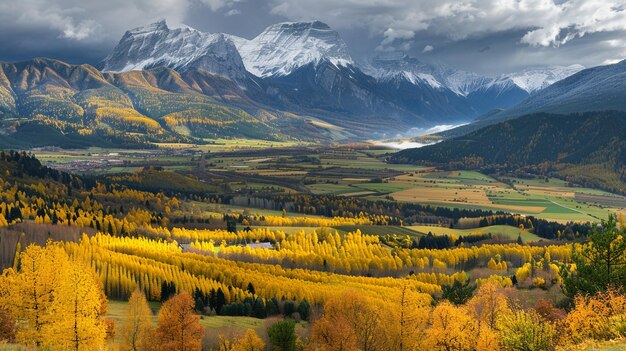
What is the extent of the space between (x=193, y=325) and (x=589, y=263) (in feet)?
222

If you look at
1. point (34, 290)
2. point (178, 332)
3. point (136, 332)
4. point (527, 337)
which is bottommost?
point (136, 332)

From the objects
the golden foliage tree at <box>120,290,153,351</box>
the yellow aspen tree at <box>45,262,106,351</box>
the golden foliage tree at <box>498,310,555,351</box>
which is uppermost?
the yellow aspen tree at <box>45,262,106,351</box>

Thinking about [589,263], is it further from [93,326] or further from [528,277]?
[528,277]

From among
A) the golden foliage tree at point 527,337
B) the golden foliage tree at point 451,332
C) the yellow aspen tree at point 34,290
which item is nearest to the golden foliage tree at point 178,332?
the yellow aspen tree at point 34,290

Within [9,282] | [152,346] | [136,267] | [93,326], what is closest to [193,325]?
[152,346]

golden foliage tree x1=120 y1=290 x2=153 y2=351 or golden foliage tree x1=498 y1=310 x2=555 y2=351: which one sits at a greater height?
golden foliage tree x1=498 y1=310 x2=555 y2=351

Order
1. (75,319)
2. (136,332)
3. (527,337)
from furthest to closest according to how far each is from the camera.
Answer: (136,332) < (75,319) < (527,337)

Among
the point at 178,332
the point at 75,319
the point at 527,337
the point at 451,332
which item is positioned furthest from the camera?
the point at 178,332

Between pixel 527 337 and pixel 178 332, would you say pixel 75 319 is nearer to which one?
pixel 178 332

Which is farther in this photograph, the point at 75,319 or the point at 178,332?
the point at 178,332

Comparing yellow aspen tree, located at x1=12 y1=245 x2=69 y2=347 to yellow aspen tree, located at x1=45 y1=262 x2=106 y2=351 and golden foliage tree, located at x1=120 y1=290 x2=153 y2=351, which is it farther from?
golden foliage tree, located at x1=120 y1=290 x2=153 y2=351

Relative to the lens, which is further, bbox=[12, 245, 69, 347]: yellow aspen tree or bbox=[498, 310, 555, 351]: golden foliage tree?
bbox=[12, 245, 69, 347]: yellow aspen tree

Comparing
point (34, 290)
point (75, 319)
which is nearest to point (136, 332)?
point (34, 290)

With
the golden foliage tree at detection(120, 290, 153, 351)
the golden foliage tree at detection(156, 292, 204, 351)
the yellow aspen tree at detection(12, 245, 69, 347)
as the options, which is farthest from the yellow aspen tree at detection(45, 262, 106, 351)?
the golden foliage tree at detection(120, 290, 153, 351)
